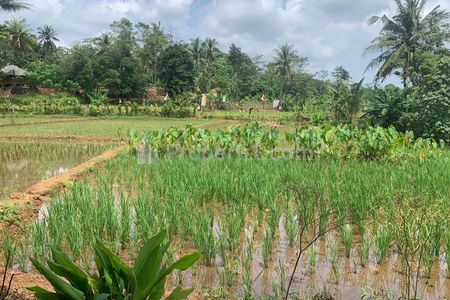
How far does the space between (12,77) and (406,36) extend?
25.9 meters

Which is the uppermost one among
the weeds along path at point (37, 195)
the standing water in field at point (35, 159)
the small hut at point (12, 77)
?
the small hut at point (12, 77)

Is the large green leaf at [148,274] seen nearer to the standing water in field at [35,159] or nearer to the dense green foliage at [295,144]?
the standing water in field at [35,159]

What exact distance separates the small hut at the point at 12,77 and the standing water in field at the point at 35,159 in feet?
60.2

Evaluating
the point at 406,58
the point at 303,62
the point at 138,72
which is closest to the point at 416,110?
the point at 406,58

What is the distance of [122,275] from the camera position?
2.19 metres

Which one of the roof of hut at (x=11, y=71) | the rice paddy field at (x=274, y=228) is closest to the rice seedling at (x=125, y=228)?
the rice paddy field at (x=274, y=228)

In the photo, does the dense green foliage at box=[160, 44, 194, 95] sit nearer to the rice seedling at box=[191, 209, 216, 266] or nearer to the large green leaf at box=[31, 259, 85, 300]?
the rice seedling at box=[191, 209, 216, 266]

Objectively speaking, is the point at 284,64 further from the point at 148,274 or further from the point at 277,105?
the point at 148,274

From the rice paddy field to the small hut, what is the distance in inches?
1039

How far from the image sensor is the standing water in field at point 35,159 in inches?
321

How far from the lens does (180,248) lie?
4086mm

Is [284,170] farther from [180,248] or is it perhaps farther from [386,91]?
[386,91]

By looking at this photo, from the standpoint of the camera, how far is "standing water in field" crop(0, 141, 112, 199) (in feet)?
26.8

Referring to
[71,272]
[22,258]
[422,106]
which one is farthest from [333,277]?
[422,106]
